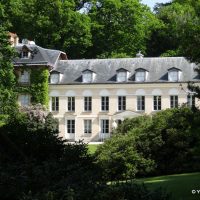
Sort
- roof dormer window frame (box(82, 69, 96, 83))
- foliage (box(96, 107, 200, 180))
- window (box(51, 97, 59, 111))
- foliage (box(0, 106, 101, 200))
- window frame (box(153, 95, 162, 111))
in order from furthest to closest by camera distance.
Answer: window (box(51, 97, 59, 111)), roof dormer window frame (box(82, 69, 96, 83)), window frame (box(153, 95, 162, 111)), foliage (box(96, 107, 200, 180)), foliage (box(0, 106, 101, 200))

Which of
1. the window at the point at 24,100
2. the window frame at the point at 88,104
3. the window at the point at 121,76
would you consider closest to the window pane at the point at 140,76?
the window at the point at 121,76

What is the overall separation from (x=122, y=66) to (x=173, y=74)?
522 cm

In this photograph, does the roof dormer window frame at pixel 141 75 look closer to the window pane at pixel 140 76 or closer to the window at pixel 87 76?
the window pane at pixel 140 76

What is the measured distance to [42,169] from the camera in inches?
419

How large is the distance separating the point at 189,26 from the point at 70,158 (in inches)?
190

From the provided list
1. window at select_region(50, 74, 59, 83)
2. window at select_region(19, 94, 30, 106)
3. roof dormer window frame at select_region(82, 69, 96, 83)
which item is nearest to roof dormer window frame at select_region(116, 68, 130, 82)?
roof dormer window frame at select_region(82, 69, 96, 83)

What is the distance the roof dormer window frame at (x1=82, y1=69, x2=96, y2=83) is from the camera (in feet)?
165

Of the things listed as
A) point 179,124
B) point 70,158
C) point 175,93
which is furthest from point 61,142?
point 175,93

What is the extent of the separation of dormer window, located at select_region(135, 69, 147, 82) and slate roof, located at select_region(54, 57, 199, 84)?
398 millimetres

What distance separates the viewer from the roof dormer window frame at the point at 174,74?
48.5m

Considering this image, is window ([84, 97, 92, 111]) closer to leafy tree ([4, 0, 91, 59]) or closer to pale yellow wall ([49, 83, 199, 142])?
pale yellow wall ([49, 83, 199, 142])

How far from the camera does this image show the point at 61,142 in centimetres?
1440

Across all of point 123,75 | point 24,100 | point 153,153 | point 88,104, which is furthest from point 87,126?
point 153,153

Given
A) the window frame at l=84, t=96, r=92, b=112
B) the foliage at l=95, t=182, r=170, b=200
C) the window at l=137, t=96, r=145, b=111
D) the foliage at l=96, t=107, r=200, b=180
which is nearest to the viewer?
the foliage at l=95, t=182, r=170, b=200
